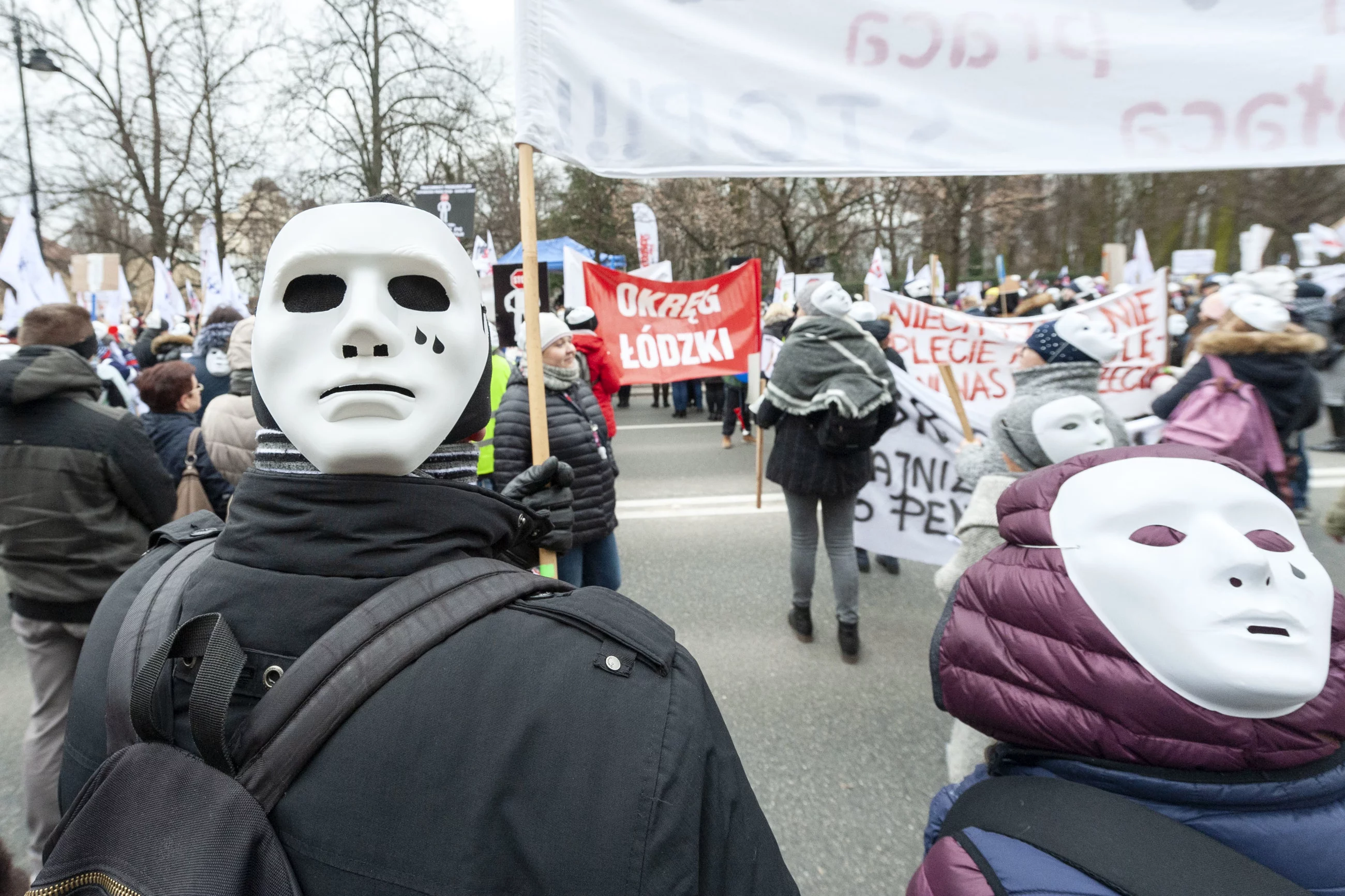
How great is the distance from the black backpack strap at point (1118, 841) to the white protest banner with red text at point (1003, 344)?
3.80 metres

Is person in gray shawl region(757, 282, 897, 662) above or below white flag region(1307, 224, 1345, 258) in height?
below

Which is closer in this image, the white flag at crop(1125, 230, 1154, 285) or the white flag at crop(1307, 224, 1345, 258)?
the white flag at crop(1307, 224, 1345, 258)

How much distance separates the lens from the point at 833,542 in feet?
12.6

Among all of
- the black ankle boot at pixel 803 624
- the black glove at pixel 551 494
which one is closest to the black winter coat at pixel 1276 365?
the black ankle boot at pixel 803 624

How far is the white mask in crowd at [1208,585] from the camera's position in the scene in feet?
3.43

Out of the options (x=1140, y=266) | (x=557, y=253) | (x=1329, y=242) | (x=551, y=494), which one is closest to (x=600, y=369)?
(x=551, y=494)

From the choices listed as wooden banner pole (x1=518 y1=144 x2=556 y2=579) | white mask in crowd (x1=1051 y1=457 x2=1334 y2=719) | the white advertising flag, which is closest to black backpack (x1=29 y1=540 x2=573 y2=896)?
white mask in crowd (x1=1051 y1=457 x2=1334 y2=719)

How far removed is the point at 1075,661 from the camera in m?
1.18

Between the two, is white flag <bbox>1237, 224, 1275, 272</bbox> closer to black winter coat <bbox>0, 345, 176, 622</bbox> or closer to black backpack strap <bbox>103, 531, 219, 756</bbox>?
black winter coat <bbox>0, 345, 176, 622</bbox>

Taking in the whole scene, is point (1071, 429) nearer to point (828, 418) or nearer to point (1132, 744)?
point (828, 418)

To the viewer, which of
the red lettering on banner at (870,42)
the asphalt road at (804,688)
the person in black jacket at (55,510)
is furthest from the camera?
the asphalt road at (804,688)

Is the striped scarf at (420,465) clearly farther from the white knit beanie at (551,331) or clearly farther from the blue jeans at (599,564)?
the white knit beanie at (551,331)

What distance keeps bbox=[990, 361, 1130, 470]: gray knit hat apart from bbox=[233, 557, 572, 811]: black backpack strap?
2048 millimetres

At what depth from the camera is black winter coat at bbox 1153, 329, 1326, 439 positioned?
3.76 metres
